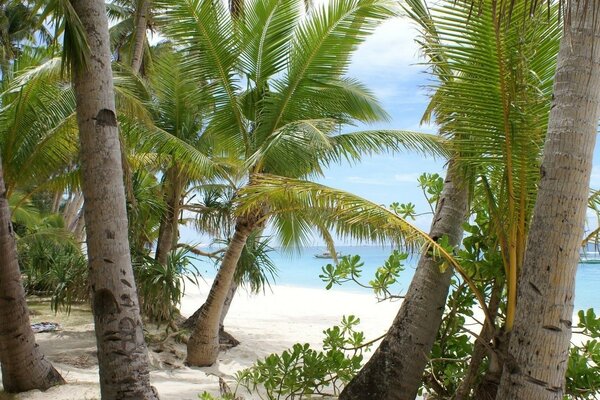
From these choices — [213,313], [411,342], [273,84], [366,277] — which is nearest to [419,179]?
[411,342]

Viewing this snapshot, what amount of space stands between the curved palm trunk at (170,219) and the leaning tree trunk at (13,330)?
5.86m

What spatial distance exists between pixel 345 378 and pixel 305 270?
58.4 metres

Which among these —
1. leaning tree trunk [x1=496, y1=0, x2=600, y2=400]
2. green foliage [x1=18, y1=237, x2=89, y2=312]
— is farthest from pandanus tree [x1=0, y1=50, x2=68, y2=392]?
leaning tree trunk [x1=496, y1=0, x2=600, y2=400]

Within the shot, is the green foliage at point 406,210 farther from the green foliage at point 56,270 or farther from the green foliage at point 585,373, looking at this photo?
the green foliage at point 56,270

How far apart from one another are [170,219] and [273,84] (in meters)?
4.13

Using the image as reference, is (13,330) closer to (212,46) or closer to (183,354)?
(212,46)

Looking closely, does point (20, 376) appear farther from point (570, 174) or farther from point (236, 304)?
point (236, 304)

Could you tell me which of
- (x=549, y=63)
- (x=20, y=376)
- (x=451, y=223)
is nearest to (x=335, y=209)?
(x=451, y=223)

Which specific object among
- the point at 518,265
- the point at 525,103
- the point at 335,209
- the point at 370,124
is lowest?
the point at 518,265

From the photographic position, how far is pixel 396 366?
4.54 m

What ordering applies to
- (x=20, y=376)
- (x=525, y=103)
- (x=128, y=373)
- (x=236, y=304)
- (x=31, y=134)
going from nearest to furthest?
(x=525, y=103)
(x=128, y=373)
(x=20, y=376)
(x=31, y=134)
(x=236, y=304)

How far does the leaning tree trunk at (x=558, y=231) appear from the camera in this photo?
3.12m

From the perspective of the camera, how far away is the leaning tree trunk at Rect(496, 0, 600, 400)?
10.2ft

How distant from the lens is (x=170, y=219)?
1228 centimetres
